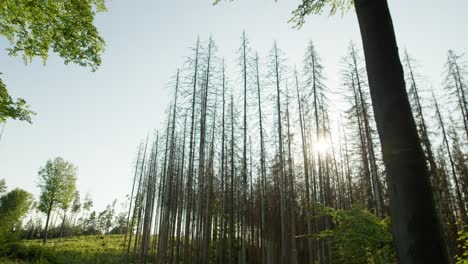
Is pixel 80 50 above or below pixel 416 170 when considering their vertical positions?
above

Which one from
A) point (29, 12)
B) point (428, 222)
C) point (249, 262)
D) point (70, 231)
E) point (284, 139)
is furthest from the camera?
point (70, 231)

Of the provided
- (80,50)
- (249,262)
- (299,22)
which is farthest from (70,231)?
(299,22)

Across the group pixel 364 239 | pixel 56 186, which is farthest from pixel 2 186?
pixel 364 239

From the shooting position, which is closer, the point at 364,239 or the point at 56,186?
the point at 364,239

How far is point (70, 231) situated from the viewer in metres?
67.7

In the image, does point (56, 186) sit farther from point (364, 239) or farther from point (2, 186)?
point (364, 239)

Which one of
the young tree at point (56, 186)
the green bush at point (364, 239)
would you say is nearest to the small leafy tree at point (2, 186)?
the young tree at point (56, 186)

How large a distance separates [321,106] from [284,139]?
353 centimetres

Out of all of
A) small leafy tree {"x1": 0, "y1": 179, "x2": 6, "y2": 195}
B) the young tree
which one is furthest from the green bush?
small leafy tree {"x1": 0, "y1": 179, "x2": 6, "y2": 195}

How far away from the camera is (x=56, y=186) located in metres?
39.0

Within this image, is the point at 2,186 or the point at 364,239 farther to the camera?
the point at 2,186

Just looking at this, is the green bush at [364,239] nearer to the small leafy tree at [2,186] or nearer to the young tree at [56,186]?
the young tree at [56,186]

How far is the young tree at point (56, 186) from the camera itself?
3784cm

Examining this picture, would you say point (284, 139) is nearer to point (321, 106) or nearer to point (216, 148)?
point (321, 106)
